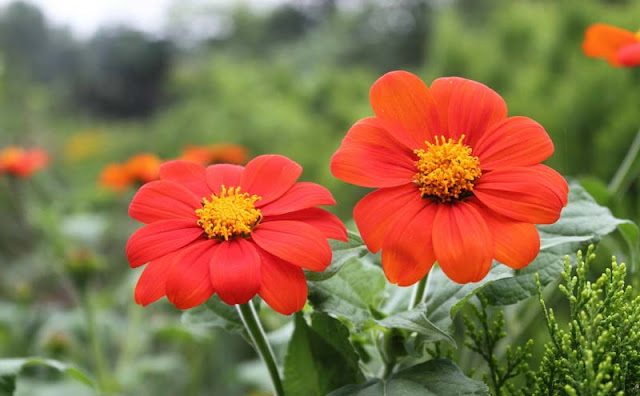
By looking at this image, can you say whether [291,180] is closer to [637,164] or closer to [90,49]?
[637,164]

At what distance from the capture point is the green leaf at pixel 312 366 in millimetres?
438

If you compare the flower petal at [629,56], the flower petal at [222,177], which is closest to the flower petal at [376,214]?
the flower petal at [222,177]

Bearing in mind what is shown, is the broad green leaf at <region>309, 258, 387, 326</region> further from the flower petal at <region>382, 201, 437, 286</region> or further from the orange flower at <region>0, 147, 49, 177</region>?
the orange flower at <region>0, 147, 49, 177</region>

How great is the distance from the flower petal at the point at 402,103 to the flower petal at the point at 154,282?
0.47ft

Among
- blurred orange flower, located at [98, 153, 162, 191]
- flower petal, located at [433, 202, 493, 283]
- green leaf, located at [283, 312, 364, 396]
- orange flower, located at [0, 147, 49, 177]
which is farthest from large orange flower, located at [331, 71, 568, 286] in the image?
orange flower, located at [0, 147, 49, 177]

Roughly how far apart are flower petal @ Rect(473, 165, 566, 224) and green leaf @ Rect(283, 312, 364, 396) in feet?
0.46

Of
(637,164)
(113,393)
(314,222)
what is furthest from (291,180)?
(113,393)

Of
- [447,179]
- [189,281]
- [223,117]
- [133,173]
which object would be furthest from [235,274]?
[223,117]

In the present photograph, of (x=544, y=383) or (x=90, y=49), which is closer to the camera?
(x=544, y=383)

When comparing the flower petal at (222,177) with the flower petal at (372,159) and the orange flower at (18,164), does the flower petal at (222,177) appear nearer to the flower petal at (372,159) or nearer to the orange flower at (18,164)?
the flower petal at (372,159)

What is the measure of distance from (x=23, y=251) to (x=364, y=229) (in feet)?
8.70

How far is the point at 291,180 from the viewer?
16.0 inches

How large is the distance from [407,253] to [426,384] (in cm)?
9

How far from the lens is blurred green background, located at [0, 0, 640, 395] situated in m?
1.12
